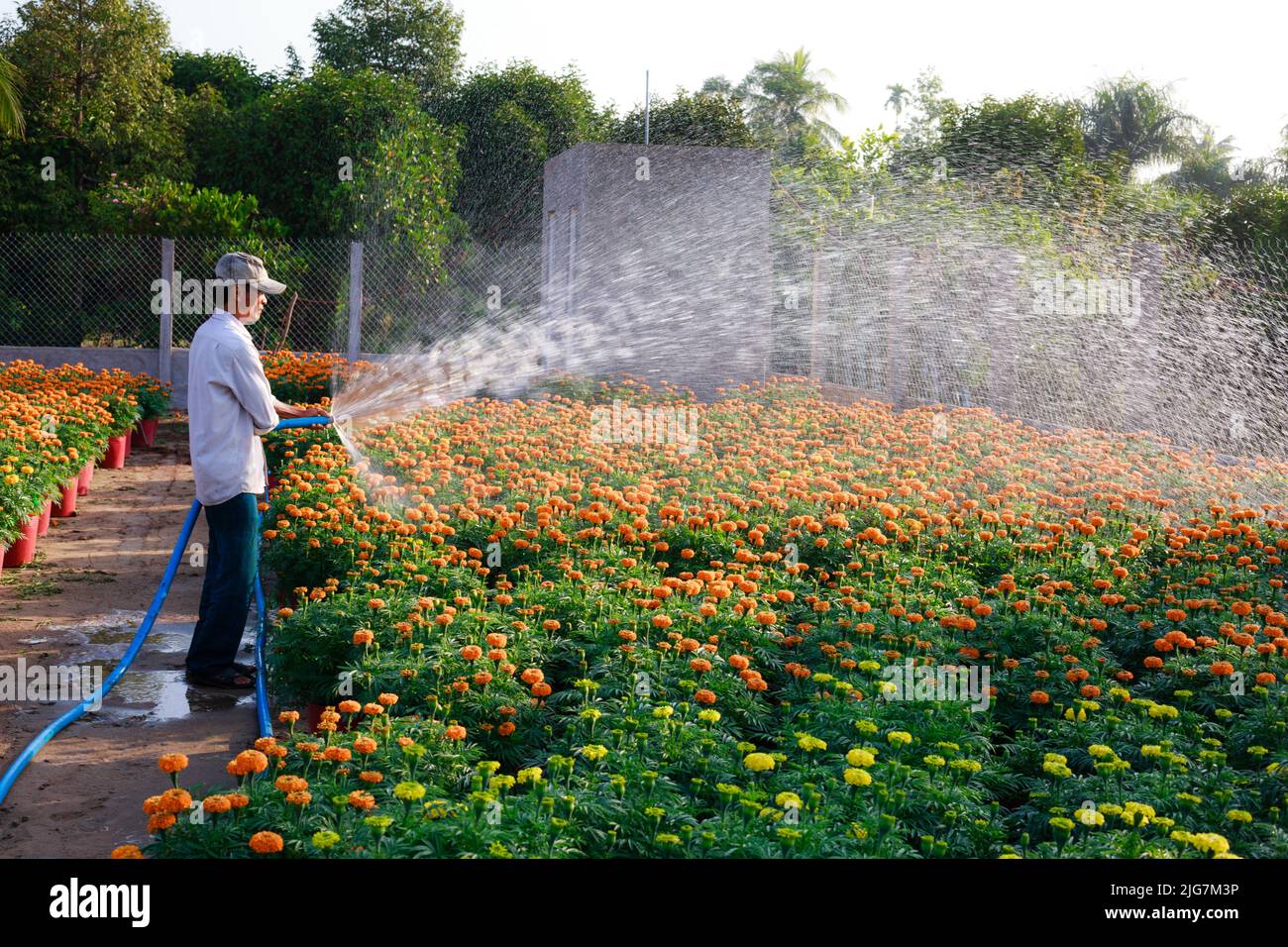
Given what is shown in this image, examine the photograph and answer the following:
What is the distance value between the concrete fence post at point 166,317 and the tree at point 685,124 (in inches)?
844

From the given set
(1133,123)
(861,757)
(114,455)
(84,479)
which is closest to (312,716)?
(861,757)

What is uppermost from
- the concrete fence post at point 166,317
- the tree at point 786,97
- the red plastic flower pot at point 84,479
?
the tree at point 786,97

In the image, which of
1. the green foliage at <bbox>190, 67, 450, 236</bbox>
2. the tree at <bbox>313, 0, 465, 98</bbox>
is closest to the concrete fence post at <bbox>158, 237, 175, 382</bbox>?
the green foliage at <bbox>190, 67, 450, 236</bbox>

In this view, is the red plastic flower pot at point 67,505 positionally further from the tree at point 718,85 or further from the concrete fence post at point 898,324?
the tree at point 718,85

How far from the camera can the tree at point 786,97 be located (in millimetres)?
46531

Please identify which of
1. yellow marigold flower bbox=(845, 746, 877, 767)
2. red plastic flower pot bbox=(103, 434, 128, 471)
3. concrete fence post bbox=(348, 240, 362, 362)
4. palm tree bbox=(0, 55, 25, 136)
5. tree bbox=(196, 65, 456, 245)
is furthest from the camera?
tree bbox=(196, 65, 456, 245)

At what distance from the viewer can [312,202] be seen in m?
22.4

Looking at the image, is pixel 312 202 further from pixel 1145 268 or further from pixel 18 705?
pixel 18 705

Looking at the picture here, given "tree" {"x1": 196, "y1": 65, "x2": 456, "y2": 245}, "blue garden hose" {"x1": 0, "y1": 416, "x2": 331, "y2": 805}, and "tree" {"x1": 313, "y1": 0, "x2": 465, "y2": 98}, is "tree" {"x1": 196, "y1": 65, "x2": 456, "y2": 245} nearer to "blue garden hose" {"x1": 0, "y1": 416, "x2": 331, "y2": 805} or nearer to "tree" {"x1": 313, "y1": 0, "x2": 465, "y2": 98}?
"tree" {"x1": 313, "y1": 0, "x2": 465, "y2": 98}

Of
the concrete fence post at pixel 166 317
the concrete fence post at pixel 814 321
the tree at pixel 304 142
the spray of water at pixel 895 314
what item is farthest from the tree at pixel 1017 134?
the concrete fence post at pixel 166 317

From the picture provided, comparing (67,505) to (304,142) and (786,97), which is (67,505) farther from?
(786,97)

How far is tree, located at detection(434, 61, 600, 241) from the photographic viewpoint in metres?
27.7

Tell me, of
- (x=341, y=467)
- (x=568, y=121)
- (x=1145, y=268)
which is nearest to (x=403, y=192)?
(x=1145, y=268)

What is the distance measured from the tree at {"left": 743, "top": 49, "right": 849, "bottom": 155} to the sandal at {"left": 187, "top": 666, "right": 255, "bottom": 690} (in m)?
43.7
